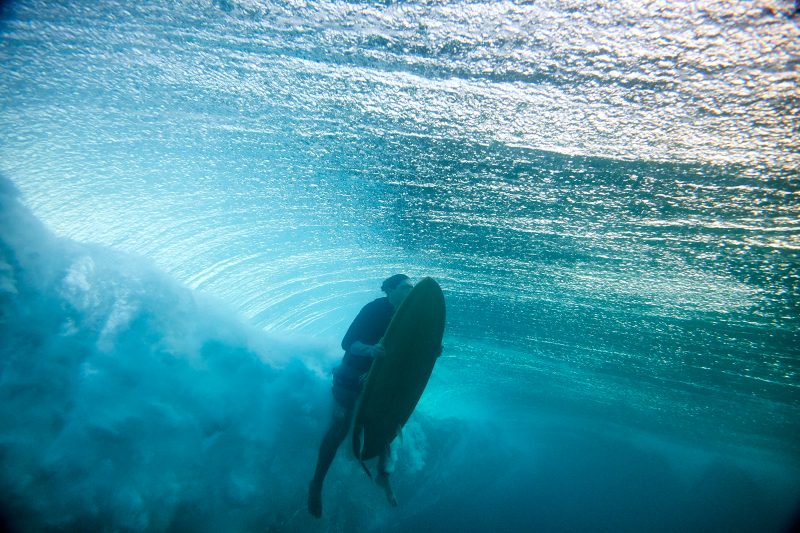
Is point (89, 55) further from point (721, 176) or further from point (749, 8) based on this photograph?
point (721, 176)

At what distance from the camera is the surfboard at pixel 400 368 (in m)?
3.55

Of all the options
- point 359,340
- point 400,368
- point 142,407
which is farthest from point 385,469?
point 142,407

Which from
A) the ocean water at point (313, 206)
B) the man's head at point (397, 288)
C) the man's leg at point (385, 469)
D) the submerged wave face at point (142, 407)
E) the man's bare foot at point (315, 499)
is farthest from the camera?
the man's bare foot at point (315, 499)

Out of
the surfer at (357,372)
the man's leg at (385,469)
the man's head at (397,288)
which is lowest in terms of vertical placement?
the man's leg at (385,469)

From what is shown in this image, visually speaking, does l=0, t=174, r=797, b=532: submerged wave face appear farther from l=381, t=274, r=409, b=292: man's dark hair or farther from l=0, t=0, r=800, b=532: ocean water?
l=381, t=274, r=409, b=292: man's dark hair

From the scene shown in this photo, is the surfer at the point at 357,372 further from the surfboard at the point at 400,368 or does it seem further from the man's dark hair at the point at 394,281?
the surfboard at the point at 400,368

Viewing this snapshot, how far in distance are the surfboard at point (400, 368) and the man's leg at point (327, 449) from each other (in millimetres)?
564

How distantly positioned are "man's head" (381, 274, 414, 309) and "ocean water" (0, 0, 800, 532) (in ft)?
4.47

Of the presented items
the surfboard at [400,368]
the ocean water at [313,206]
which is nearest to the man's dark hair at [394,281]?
the surfboard at [400,368]

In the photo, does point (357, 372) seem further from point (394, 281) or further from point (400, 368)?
point (394, 281)

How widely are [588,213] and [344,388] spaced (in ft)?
13.8

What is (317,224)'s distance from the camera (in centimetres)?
562

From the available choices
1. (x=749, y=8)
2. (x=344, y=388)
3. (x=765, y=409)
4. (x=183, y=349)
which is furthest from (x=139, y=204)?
(x=765, y=409)

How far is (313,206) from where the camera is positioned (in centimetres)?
515
